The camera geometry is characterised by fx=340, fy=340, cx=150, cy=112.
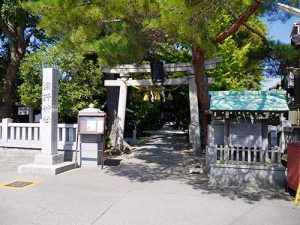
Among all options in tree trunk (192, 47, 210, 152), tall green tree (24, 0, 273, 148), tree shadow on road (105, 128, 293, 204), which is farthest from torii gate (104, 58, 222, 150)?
tall green tree (24, 0, 273, 148)

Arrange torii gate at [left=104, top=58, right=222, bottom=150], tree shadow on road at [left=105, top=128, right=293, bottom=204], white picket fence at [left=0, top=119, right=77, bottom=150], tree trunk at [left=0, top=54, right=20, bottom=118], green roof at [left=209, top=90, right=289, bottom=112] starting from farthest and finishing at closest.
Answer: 1. tree trunk at [left=0, top=54, right=20, bottom=118]
2. torii gate at [left=104, top=58, right=222, bottom=150]
3. white picket fence at [left=0, top=119, right=77, bottom=150]
4. green roof at [left=209, top=90, right=289, bottom=112]
5. tree shadow on road at [left=105, top=128, right=293, bottom=204]

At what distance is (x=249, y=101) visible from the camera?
29.0 ft

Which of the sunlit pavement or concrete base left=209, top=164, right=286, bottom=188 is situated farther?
concrete base left=209, top=164, right=286, bottom=188

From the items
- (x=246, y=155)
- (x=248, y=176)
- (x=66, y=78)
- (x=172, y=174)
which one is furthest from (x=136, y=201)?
(x=66, y=78)

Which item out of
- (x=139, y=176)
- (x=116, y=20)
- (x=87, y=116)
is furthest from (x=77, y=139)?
(x=116, y=20)

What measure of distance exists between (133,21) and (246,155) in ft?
14.7

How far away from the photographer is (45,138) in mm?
10016

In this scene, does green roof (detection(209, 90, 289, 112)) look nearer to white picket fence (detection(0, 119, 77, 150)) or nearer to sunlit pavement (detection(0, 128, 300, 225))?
sunlit pavement (detection(0, 128, 300, 225))

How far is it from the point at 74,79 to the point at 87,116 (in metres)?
4.73

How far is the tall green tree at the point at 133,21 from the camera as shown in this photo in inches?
277

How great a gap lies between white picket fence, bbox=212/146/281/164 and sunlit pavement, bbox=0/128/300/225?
2.57 feet

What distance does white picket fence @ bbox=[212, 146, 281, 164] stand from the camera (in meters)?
8.44

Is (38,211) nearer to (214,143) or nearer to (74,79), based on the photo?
(214,143)

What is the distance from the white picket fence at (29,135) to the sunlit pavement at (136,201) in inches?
63.8
